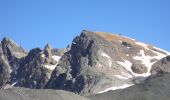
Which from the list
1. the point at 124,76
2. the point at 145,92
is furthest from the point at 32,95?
the point at 124,76

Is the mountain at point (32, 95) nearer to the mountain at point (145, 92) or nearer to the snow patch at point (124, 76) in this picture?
the mountain at point (145, 92)

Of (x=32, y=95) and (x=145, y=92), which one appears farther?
(x=145, y=92)

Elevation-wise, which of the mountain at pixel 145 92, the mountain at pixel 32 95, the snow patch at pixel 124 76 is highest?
the snow patch at pixel 124 76

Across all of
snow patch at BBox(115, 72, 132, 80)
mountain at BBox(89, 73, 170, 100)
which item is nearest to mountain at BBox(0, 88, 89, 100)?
mountain at BBox(89, 73, 170, 100)

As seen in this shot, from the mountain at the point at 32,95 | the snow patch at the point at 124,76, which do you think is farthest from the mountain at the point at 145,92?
the snow patch at the point at 124,76

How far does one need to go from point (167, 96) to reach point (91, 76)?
76832 mm

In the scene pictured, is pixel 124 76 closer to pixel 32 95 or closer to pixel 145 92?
pixel 145 92

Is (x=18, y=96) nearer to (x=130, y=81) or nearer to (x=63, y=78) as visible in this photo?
(x=130, y=81)

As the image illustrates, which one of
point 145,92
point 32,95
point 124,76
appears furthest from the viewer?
point 124,76

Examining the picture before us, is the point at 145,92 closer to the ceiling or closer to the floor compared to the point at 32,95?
closer to the ceiling

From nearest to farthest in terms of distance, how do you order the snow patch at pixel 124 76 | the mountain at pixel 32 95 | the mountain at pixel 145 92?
the mountain at pixel 32 95, the mountain at pixel 145 92, the snow patch at pixel 124 76

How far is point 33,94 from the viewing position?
82.2 meters

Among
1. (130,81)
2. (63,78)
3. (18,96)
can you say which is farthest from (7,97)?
(63,78)

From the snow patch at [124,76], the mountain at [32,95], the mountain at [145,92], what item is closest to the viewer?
the mountain at [32,95]
